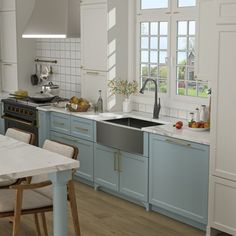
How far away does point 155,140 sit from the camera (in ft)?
15.7

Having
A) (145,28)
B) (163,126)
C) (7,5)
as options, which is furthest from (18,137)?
(7,5)

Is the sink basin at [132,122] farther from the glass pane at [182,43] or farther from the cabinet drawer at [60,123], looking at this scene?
the glass pane at [182,43]

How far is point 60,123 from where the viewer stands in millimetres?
6137

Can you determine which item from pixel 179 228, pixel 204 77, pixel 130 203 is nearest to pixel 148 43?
pixel 204 77

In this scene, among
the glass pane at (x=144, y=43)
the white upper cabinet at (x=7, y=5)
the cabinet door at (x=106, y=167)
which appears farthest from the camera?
the white upper cabinet at (x=7, y=5)

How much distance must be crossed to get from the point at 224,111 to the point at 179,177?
0.85 m

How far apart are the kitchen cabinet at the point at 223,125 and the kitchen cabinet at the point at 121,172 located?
910 millimetres

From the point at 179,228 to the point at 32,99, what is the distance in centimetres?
289

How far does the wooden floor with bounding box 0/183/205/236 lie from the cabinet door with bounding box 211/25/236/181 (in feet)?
2.42

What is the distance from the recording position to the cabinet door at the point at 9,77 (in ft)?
24.2

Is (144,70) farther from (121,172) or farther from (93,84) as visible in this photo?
(121,172)

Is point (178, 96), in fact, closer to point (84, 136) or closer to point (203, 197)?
point (84, 136)

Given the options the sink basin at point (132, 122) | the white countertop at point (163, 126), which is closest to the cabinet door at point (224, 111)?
the white countertop at point (163, 126)

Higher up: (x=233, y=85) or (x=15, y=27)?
(x=15, y=27)
